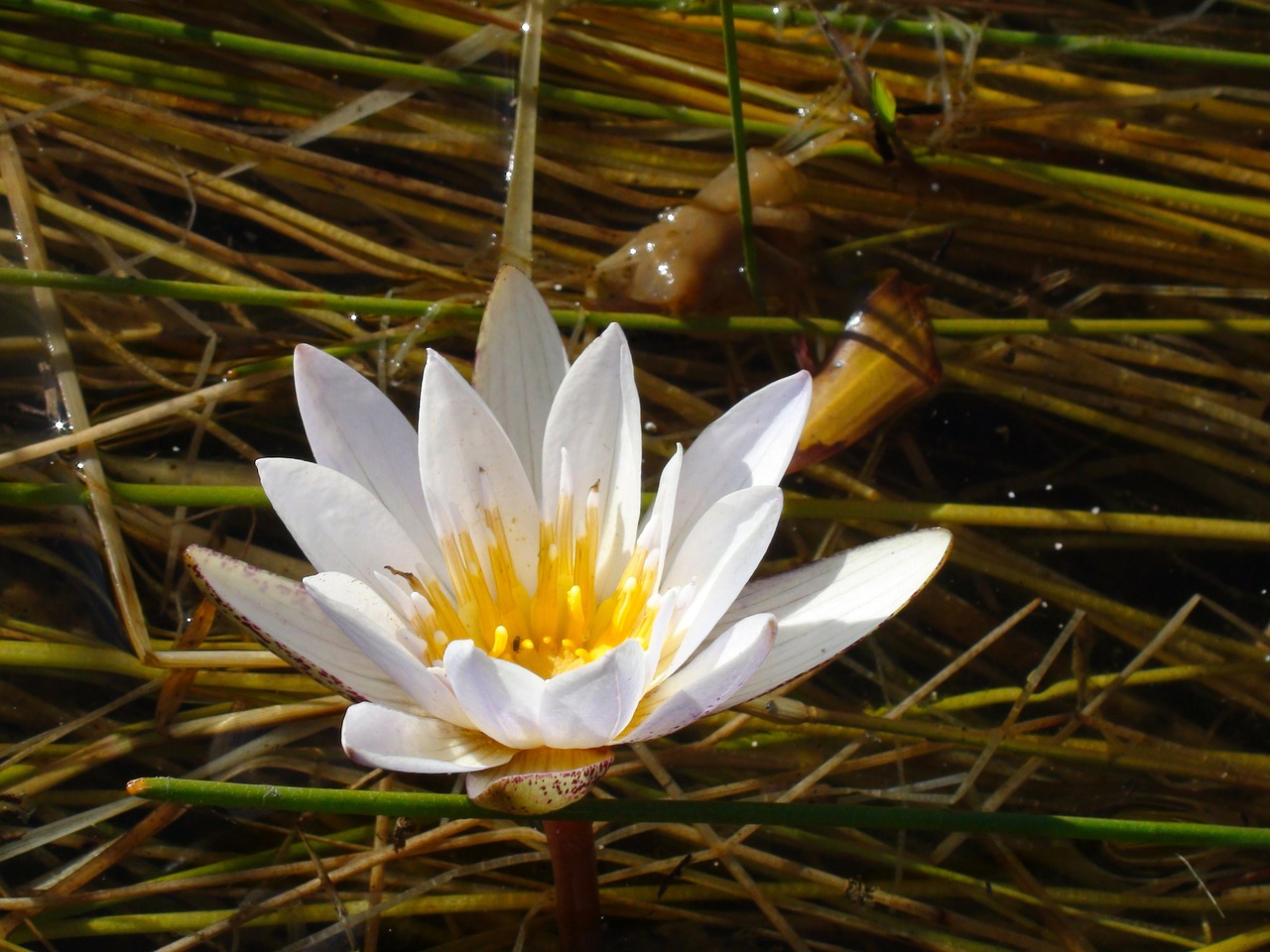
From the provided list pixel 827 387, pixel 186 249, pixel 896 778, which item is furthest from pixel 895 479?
pixel 186 249

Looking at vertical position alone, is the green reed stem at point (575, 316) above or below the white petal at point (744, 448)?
above

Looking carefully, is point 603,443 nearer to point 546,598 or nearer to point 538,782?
point 546,598

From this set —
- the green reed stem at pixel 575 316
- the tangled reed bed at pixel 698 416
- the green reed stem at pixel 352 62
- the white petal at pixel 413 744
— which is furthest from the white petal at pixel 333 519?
the green reed stem at pixel 352 62

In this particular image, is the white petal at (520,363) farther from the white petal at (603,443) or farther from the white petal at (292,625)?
the white petal at (292,625)

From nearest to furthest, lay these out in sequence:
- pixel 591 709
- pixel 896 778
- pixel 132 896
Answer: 1. pixel 591 709
2. pixel 132 896
3. pixel 896 778

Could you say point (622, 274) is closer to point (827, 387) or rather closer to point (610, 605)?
point (827, 387)

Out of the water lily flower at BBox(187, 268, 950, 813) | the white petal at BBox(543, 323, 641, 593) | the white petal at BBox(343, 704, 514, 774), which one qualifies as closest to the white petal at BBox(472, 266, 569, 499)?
the water lily flower at BBox(187, 268, 950, 813)
